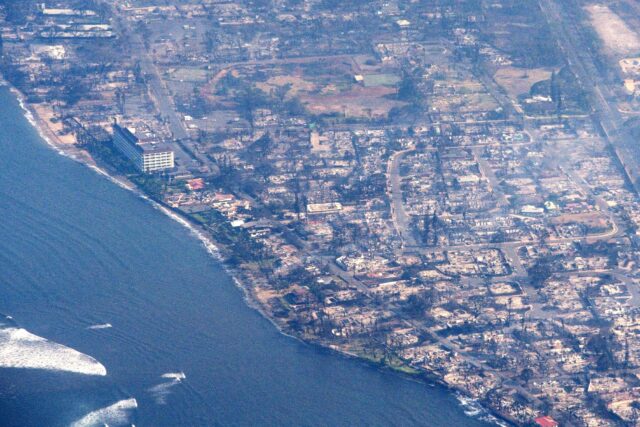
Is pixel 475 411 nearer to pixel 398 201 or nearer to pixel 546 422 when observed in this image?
pixel 546 422

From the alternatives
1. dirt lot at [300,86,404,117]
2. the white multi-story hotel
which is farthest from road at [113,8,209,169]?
dirt lot at [300,86,404,117]

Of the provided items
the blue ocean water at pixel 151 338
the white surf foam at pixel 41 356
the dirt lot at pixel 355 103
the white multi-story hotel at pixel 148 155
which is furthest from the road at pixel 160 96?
the white surf foam at pixel 41 356

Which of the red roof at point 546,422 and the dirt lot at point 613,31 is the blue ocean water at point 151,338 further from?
the dirt lot at point 613,31

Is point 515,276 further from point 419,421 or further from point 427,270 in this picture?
point 419,421

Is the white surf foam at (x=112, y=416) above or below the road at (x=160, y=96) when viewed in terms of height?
below

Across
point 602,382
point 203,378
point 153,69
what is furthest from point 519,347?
point 153,69

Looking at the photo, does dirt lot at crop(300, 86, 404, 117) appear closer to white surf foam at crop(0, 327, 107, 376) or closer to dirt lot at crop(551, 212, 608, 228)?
dirt lot at crop(551, 212, 608, 228)
